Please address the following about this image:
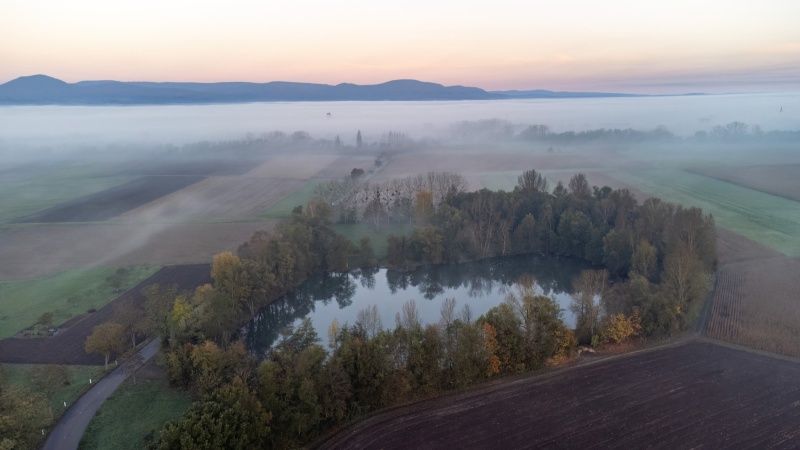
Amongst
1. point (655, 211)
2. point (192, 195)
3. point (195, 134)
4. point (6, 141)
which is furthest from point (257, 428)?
point (6, 141)

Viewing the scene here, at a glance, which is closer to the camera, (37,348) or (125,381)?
(125,381)

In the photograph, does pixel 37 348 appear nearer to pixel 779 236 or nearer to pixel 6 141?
pixel 779 236

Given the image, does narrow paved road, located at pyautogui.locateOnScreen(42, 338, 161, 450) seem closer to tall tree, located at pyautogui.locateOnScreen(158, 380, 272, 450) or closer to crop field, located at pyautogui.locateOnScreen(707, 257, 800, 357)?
tall tree, located at pyautogui.locateOnScreen(158, 380, 272, 450)

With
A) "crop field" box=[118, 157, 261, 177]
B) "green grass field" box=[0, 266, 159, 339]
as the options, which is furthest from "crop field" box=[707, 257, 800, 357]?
"crop field" box=[118, 157, 261, 177]

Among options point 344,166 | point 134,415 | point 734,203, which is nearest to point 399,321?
point 134,415

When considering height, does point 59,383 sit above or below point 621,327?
below

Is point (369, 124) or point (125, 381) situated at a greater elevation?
point (369, 124)

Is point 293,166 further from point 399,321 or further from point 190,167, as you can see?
point 399,321
